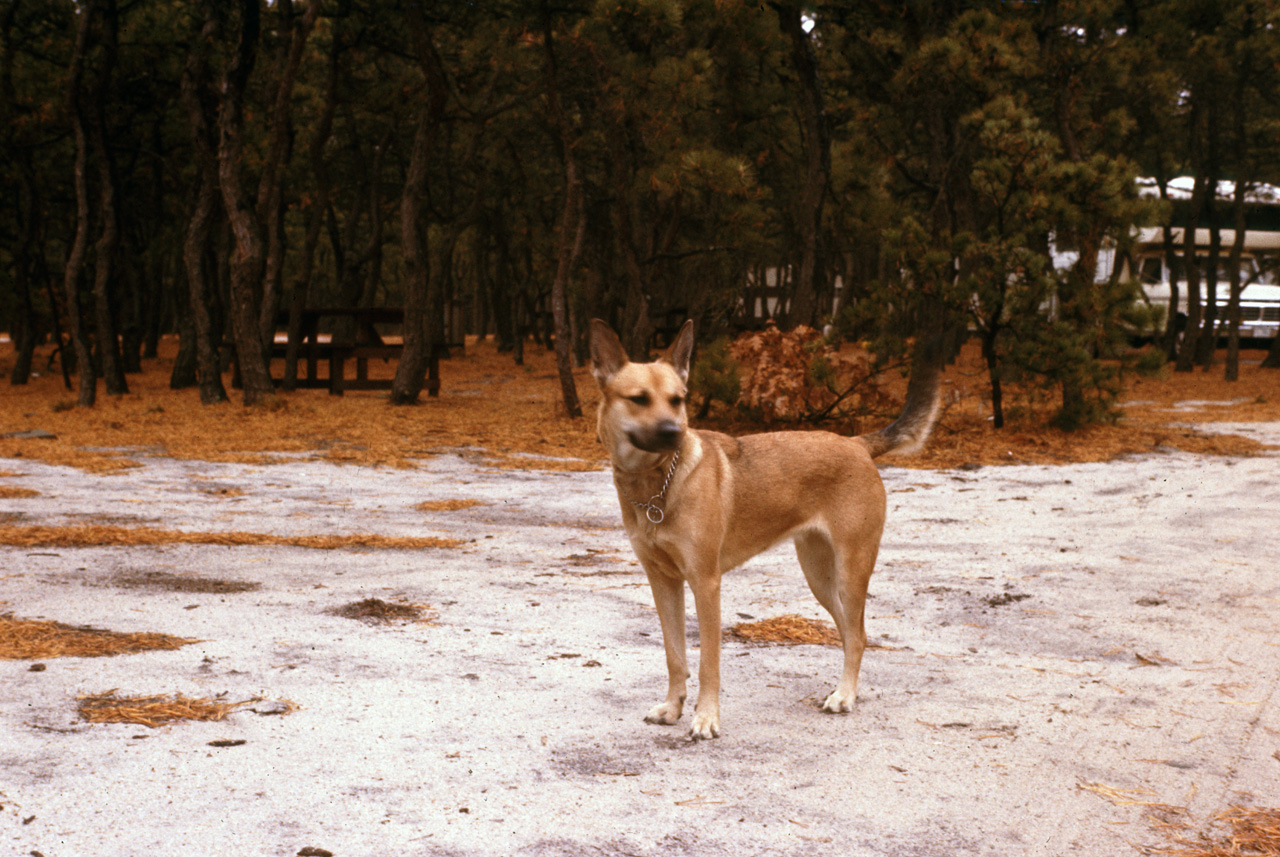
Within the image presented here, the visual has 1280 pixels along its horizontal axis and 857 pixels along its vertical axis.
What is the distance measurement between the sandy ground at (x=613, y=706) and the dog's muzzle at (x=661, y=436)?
1126 mm

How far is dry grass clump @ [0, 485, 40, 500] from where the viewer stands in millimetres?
9262

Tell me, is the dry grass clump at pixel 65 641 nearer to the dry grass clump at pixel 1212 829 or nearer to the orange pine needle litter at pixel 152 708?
the orange pine needle litter at pixel 152 708

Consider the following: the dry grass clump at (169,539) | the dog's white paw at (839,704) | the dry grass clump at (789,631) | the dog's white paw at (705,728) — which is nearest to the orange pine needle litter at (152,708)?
the dog's white paw at (705,728)

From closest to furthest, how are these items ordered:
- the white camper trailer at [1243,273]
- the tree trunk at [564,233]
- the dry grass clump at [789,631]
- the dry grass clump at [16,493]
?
the dry grass clump at [789,631]
the dry grass clump at [16,493]
the tree trunk at [564,233]
the white camper trailer at [1243,273]

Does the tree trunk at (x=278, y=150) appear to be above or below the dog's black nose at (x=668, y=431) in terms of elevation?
above

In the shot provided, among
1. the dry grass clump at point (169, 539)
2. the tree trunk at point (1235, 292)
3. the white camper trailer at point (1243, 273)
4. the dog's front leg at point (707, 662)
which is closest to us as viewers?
the dog's front leg at point (707, 662)

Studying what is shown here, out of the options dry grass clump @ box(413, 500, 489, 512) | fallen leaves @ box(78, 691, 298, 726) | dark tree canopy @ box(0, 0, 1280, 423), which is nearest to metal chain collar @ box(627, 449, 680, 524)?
fallen leaves @ box(78, 691, 298, 726)

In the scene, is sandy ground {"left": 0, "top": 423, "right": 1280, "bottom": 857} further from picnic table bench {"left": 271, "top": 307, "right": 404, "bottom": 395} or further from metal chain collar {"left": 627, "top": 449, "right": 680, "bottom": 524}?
picnic table bench {"left": 271, "top": 307, "right": 404, "bottom": 395}

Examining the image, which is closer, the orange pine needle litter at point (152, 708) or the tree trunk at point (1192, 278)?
the orange pine needle litter at point (152, 708)

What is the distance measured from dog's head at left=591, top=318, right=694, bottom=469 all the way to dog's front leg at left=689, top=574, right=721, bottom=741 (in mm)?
564

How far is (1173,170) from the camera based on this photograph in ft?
112

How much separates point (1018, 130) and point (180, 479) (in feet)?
36.7

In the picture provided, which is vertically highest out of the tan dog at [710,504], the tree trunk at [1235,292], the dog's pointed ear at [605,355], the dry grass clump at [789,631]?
the tree trunk at [1235,292]

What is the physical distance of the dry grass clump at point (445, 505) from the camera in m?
9.63
